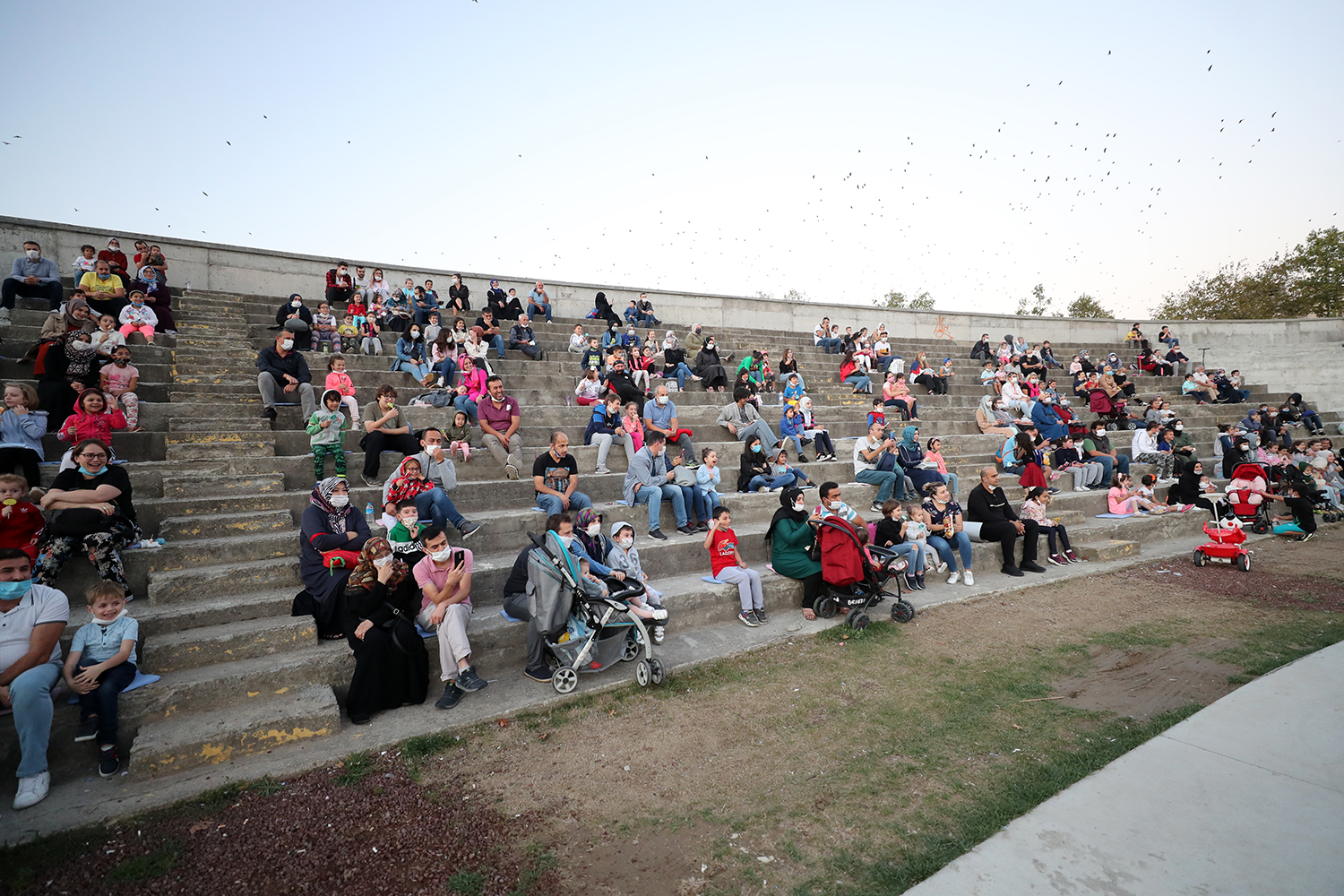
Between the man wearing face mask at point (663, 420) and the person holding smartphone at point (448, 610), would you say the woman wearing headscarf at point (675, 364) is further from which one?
the person holding smartphone at point (448, 610)

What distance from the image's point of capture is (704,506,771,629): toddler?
6398mm

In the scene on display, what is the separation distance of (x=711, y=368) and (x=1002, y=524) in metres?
6.64

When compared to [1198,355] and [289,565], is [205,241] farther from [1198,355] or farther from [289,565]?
[1198,355]

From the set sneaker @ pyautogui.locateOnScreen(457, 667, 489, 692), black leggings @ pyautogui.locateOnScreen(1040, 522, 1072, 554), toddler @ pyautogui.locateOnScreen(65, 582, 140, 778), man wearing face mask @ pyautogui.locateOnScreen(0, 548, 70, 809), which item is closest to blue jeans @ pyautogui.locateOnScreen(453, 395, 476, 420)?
sneaker @ pyautogui.locateOnScreen(457, 667, 489, 692)

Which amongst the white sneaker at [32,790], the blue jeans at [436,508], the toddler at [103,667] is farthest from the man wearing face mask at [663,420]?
the white sneaker at [32,790]

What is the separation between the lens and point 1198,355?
2109cm

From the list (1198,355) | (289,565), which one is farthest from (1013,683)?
(1198,355)

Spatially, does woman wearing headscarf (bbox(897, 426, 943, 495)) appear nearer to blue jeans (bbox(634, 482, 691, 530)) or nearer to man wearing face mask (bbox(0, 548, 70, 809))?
blue jeans (bbox(634, 482, 691, 530))

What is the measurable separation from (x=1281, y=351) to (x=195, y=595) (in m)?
28.2

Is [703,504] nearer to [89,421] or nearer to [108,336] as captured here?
[89,421]

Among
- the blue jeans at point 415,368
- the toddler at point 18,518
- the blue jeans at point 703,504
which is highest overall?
the blue jeans at point 415,368

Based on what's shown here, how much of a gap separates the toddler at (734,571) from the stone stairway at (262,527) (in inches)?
7.1

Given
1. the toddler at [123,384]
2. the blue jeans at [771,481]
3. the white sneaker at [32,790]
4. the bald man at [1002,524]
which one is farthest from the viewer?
the blue jeans at [771,481]

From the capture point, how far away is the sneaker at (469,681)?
15.7 feet
